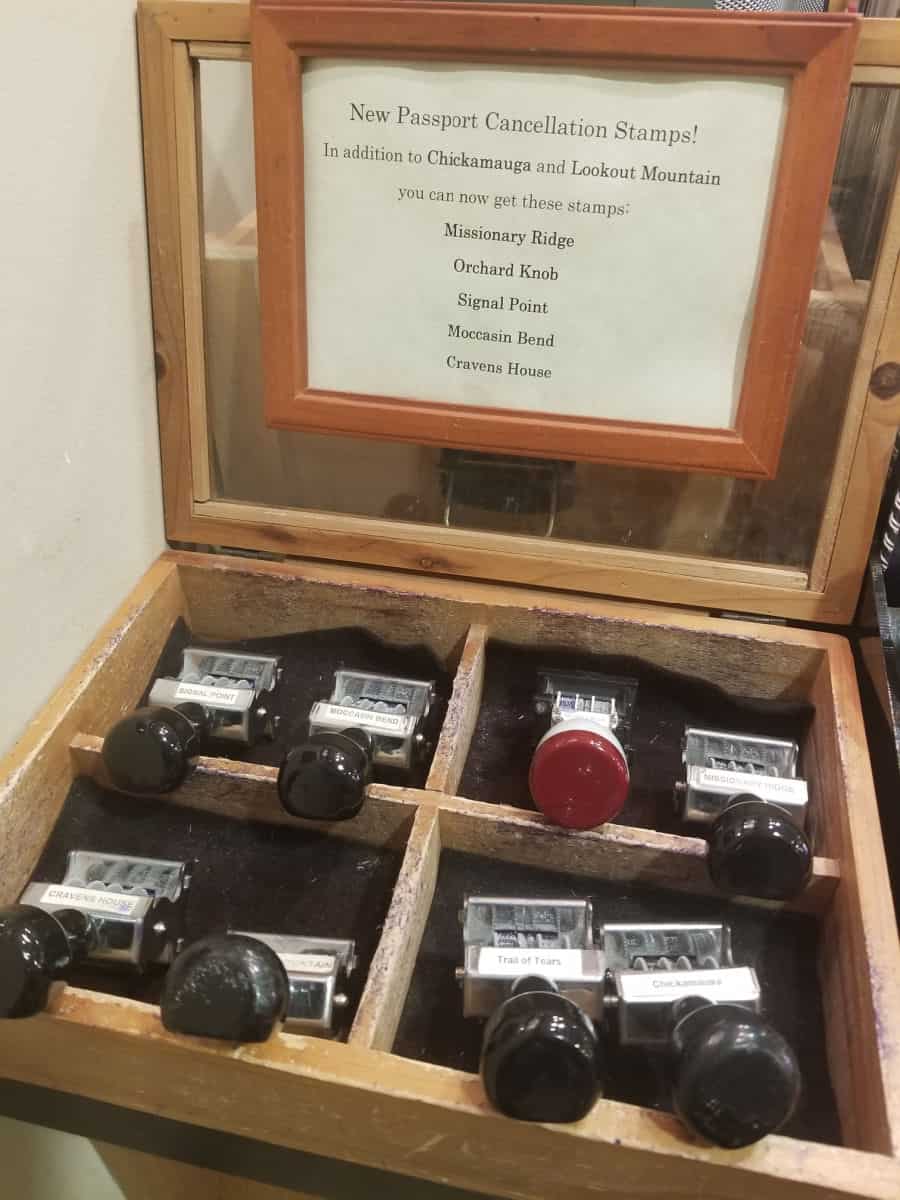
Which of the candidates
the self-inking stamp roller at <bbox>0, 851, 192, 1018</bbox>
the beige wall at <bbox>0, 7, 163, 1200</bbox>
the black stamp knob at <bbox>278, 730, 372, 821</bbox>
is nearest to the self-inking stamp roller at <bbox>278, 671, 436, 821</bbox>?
the black stamp knob at <bbox>278, 730, 372, 821</bbox>

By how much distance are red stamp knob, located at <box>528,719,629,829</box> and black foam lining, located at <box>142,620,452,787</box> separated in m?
0.17

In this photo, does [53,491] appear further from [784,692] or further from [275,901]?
[784,692]

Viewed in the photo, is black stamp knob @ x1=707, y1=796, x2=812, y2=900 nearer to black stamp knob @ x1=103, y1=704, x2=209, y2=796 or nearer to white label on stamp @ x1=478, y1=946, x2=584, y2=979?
white label on stamp @ x1=478, y1=946, x2=584, y2=979

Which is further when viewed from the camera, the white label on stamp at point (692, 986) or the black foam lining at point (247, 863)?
the black foam lining at point (247, 863)

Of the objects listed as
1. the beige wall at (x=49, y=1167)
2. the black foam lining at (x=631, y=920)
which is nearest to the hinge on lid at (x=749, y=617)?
the black foam lining at (x=631, y=920)

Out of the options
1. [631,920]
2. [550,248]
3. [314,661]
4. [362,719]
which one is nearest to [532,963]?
[631,920]

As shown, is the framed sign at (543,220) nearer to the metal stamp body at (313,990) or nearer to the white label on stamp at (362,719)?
the white label on stamp at (362,719)

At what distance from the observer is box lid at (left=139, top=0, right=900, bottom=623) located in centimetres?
70

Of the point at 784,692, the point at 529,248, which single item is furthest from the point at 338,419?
the point at 784,692

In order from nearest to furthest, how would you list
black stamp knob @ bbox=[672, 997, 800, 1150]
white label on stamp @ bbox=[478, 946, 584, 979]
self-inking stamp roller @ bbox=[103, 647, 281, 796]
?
black stamp knob @ bbox=[672, 997, 800, 1150], white label on stamp @ bbox=[478, 946, 584, 979], self-inking stamp roller @ bbox=[103, 647, 281, 796]

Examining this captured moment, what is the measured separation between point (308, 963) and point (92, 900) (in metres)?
0.14

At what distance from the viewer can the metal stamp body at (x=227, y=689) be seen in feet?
2.47

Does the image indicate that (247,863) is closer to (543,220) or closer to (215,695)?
(215,695)

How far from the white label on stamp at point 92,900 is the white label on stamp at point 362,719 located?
177 millimetres
